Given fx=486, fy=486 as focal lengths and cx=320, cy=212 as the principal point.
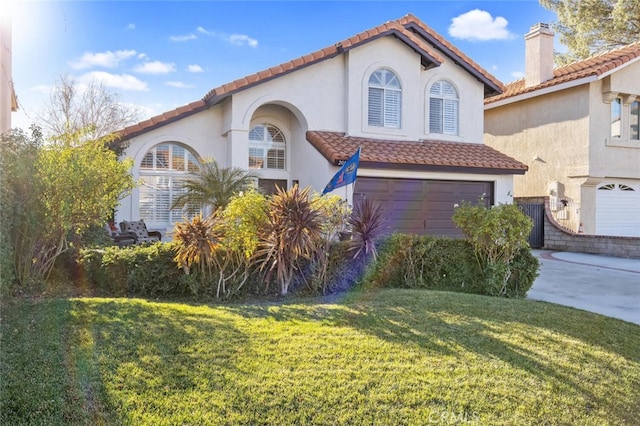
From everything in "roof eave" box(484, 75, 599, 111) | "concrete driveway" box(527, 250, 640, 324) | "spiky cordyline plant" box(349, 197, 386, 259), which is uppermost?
"roof eave" box(484, 75, 599, 111)

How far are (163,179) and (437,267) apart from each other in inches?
389

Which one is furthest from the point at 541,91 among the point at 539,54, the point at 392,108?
the point at 392,108

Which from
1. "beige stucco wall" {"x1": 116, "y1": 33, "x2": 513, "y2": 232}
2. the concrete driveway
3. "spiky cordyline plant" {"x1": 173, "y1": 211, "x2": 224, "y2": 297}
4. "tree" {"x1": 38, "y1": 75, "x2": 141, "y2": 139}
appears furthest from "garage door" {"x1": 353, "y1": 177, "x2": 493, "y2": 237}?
"tree" {"x1": 38, "y1": 75, "x2": 141, "y2": 139}

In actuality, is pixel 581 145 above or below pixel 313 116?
below

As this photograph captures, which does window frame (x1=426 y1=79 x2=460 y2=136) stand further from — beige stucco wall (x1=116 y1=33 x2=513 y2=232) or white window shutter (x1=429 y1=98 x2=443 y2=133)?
beige stucco wall (x1=116 y1=33 x2=513 y2=232)

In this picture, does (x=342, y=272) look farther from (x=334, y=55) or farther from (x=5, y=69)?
(x=5, y=69)

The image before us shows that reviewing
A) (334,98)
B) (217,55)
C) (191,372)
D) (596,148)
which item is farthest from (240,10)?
(596,148)

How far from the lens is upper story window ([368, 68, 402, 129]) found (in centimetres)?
1714

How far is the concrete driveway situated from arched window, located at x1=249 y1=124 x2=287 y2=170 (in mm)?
9386

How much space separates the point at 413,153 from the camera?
16375 mm

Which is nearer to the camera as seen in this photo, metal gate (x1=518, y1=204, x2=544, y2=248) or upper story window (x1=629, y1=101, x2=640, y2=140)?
metal gate (x1=518, y1=204, x2=544, y2=248)

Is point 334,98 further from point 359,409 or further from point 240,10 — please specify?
point 359,409

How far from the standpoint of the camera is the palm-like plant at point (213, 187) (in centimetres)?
1334

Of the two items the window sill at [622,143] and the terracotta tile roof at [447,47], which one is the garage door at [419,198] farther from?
the window sill at [622,143]
